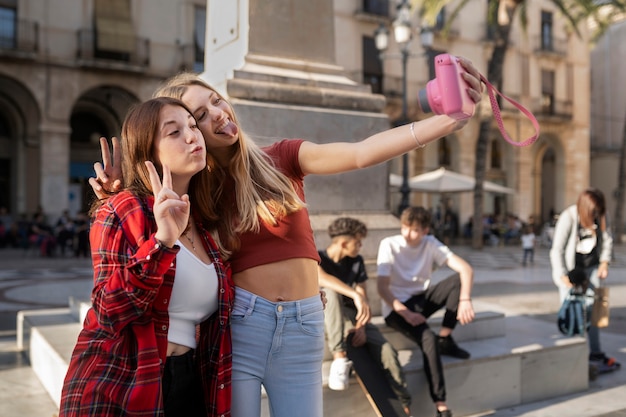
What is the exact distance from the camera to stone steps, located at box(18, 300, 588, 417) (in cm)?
351

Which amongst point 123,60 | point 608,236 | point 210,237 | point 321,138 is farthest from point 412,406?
point 123,60

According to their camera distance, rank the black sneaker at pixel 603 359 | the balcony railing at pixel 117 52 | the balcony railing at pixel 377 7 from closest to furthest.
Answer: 1. the black sneaker at pixel 603 359
2. the balcony railing at pixel 117 52
3. the balcony railing at pixel 377 7

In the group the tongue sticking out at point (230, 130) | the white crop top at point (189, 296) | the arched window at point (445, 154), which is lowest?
the white crop top at point (189, 296)

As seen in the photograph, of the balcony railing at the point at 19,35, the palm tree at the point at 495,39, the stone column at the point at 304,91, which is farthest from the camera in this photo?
the balcony railing at the point at 19,35

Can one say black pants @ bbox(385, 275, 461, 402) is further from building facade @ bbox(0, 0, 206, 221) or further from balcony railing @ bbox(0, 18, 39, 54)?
balcony railing @ bbox(0, 18, 39, 54)

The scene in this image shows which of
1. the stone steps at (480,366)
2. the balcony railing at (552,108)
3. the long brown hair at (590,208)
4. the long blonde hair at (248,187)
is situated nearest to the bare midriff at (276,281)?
the long blonde hair at (248,187)

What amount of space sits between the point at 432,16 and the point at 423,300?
52.1 feet

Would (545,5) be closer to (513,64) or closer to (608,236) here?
(513,64)

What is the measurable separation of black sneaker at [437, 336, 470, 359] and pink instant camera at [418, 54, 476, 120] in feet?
8.26

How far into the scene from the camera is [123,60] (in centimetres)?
2220

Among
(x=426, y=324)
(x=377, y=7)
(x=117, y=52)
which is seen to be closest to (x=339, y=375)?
(x=426, y=324)

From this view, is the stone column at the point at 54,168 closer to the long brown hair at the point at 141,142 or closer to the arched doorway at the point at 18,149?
the arched doorway at the point at 18,149

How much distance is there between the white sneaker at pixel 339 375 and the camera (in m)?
3.05

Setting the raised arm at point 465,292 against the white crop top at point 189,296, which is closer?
the white crop top at point 189,296
